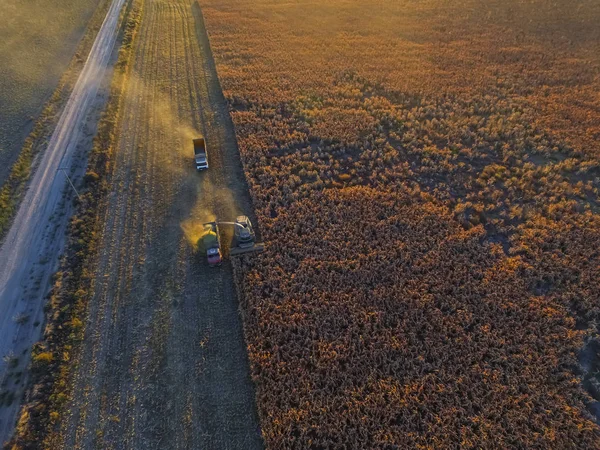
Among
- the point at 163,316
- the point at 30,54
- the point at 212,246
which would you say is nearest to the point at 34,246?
the point at 163,316

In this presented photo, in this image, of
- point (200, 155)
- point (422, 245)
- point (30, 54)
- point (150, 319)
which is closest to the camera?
point (150, 319)

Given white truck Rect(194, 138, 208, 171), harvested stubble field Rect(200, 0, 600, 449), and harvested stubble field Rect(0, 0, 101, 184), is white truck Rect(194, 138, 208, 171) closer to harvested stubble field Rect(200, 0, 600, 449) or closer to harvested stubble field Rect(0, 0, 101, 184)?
harvested stubble field Rect(200, 0, 600, 449)

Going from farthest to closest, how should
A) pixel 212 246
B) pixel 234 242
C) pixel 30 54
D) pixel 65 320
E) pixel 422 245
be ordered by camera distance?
pixel 30 54, pixel 234 242, pixel 422 245, pixel 212 246, pixel 65 320

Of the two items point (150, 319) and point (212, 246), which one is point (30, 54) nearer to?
point (212, 246)

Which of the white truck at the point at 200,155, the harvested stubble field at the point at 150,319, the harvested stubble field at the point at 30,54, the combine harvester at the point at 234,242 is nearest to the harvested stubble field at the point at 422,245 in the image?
A: the combine harvester at the point at 234,242

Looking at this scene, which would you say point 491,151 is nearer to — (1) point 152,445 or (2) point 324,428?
(2) point 324,428

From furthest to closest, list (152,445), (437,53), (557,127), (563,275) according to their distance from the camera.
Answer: (437,53) < (557,127) < (563,275) < (152,445)

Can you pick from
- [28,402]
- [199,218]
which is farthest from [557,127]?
[28,402]
